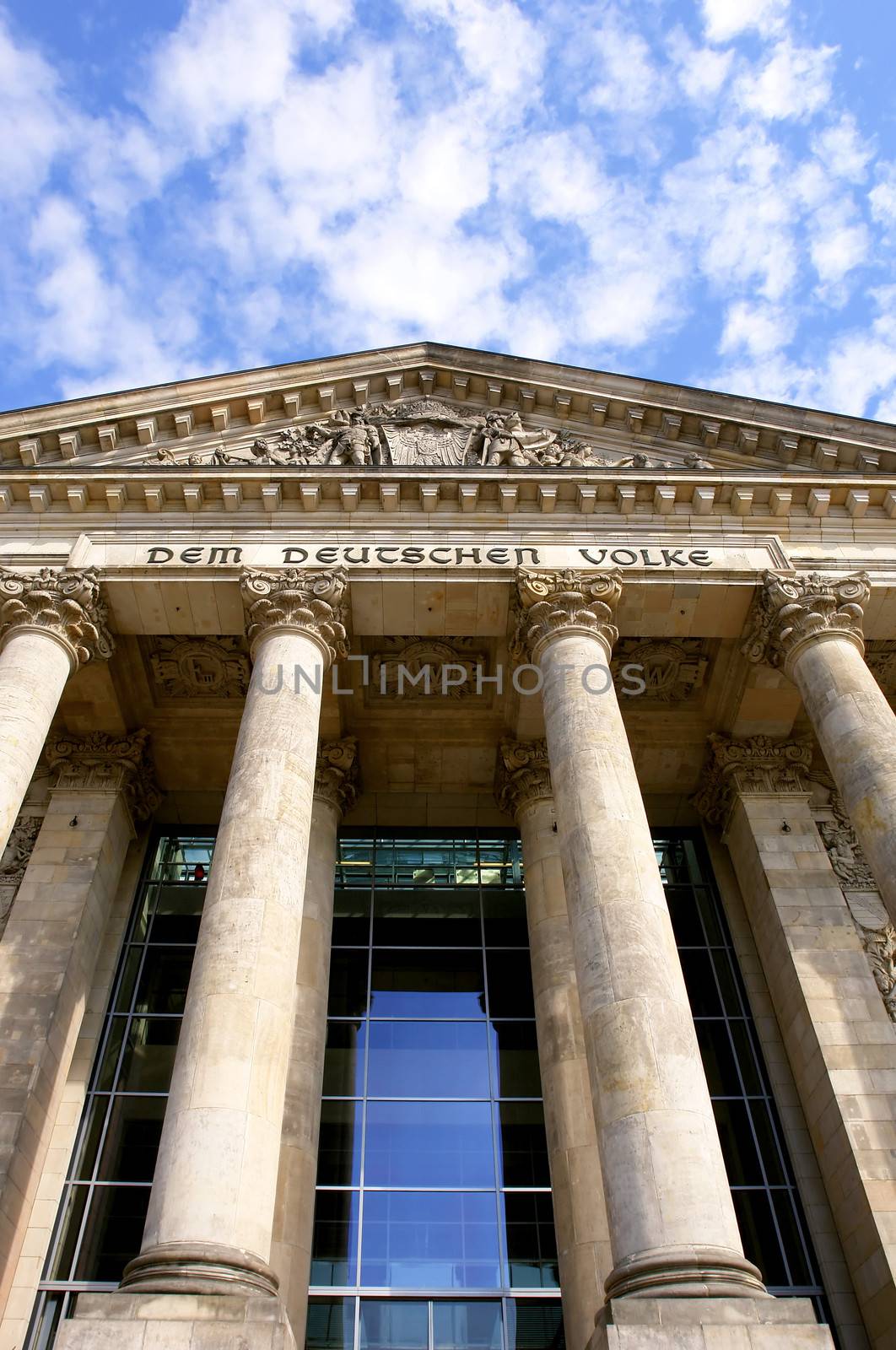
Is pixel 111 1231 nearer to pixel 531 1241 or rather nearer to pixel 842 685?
pixel 531 1241

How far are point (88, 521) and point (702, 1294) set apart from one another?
599 inches

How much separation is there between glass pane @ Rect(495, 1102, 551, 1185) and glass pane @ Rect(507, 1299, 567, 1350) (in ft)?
6.02

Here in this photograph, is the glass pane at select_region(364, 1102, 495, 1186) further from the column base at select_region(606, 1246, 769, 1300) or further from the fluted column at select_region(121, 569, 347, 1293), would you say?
the column base at select_region(606, 1246, 769, 1300)

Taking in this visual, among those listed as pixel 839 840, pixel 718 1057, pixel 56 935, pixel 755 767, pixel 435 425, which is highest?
pixel 435 425

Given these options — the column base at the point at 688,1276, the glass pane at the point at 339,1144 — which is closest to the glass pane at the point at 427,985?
the glass pane at the point at 339,1144

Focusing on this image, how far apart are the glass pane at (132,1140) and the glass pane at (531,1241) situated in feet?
19.0

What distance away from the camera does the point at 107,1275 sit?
1513 cm

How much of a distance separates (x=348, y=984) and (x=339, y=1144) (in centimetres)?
304

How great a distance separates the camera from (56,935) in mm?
16812

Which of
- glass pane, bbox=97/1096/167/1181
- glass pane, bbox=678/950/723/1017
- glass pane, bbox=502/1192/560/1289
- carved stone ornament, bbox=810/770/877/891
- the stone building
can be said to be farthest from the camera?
glass pane, bbox=678/950/723/1017

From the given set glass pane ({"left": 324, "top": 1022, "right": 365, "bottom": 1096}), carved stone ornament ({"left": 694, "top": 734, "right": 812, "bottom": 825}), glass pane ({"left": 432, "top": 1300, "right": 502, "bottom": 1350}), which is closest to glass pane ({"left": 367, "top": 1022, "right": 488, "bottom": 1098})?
glass pane ({"left": 324, "top": 1022, "right": 365, "bottom": 1096})

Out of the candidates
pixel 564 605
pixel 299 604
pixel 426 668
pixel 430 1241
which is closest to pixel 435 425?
pixel 426 668

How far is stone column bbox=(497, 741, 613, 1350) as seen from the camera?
13367 mm

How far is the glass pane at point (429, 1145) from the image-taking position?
1658 centimetres
